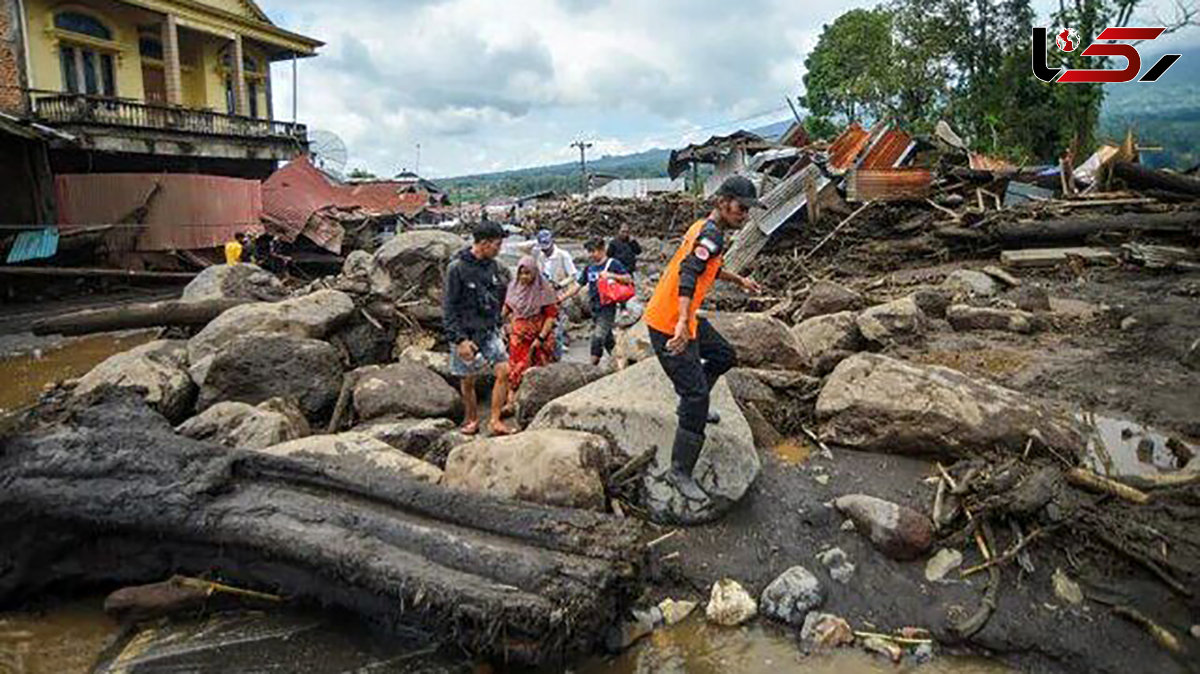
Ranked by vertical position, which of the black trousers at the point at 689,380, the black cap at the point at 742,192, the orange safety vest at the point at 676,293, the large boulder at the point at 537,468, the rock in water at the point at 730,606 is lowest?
the rock in water at the point at 730,606

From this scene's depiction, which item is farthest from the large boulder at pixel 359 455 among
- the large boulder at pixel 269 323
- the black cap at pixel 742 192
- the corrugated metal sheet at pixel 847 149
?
the corrugated metal sheet at pixel 847 149

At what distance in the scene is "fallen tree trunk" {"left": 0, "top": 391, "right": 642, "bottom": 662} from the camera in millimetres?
3293

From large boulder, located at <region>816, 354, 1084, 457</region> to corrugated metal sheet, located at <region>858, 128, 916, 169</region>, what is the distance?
438 inches

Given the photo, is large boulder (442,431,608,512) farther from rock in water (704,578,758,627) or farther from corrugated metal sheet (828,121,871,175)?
corrugated metal sheet (828,121,871,175)

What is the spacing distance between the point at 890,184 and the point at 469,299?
37.9ft

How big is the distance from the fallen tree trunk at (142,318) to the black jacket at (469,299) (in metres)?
4.41

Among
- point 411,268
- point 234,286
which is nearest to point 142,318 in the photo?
point 234,286

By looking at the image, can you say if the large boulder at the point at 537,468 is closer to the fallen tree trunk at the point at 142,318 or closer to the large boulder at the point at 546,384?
the large boulder at the point at 546,384

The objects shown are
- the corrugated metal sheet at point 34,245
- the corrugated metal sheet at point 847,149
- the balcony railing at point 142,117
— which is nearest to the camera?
the corrugated metal sheet at point 34,245

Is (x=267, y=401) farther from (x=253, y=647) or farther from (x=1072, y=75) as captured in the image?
(x=1072, y=75)

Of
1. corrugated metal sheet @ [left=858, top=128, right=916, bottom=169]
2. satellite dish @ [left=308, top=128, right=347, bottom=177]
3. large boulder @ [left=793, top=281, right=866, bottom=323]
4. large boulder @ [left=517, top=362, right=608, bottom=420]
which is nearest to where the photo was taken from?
large boulder @ [left=517, top=362, right=608, bottom=420]

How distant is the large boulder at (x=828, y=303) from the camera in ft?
28.5

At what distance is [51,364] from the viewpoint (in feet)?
34.4


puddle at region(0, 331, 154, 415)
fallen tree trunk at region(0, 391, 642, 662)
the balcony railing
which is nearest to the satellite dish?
the balcony railing
